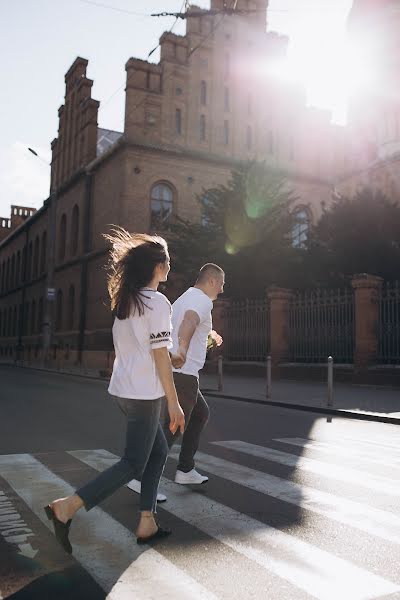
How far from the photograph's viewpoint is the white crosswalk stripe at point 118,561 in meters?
2.78

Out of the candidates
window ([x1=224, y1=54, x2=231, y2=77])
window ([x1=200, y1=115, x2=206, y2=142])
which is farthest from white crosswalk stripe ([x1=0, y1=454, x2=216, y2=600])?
window ([x1=224, y1=54, x2=231, y2=77])

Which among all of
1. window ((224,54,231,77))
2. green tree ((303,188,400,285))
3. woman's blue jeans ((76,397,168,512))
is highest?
window ((224,54,231,77))

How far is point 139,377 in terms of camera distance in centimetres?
340

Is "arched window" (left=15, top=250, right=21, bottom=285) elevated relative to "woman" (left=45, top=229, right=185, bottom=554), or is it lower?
elevated

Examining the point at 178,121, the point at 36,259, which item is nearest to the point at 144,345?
the point at 178,121

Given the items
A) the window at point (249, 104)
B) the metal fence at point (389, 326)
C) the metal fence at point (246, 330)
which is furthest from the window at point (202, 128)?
the metal fence at point (389, 326)

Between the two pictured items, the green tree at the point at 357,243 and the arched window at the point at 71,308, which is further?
the arched window at the point at 71,308

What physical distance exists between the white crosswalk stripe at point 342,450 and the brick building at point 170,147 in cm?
A: 2097

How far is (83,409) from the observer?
1056 cm

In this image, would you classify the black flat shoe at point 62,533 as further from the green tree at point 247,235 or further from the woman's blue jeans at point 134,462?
the green tree at point 247,235

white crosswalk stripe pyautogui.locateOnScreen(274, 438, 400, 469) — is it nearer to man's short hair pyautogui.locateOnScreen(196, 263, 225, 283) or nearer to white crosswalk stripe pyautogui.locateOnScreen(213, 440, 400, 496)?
white crosswalk stripe pyautogui.locateOnScreen(213, 440, 400, 496)

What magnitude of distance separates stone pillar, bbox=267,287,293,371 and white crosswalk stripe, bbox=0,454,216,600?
15.5m

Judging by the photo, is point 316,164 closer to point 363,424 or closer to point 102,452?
point 363,424

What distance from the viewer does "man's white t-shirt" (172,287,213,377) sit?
15.2 feet
